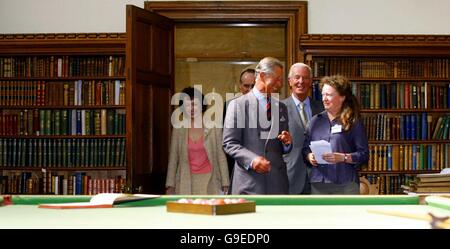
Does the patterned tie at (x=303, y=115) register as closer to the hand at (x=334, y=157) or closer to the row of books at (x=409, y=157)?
the hand at (x=334, y=157)

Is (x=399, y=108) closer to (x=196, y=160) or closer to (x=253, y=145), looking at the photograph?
(x=196, y=160)

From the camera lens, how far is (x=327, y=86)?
4605 millimetres

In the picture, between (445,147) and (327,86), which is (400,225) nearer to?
(327,86)

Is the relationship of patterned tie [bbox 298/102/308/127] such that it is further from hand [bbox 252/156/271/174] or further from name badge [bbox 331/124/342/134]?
hand [bbox 252/156/271/174]

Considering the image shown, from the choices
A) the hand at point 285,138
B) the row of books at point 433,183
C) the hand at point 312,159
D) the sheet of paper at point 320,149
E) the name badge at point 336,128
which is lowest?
the row of books at point 433,183

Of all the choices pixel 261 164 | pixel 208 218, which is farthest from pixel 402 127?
pixel 208 218

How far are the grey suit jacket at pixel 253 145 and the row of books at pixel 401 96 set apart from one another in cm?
265

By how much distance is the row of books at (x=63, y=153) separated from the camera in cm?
695

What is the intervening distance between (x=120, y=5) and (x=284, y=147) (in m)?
3.15

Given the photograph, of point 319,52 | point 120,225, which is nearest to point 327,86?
point 319,52

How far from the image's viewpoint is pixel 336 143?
4.48m

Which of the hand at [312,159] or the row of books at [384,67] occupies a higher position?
the row of books at [384,67]

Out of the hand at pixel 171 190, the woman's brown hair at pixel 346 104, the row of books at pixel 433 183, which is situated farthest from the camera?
the hand at pixel 171 190

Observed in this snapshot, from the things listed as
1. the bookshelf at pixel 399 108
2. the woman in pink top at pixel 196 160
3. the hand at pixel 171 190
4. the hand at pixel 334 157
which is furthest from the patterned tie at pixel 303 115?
the bookshelf at pixel 399 108
